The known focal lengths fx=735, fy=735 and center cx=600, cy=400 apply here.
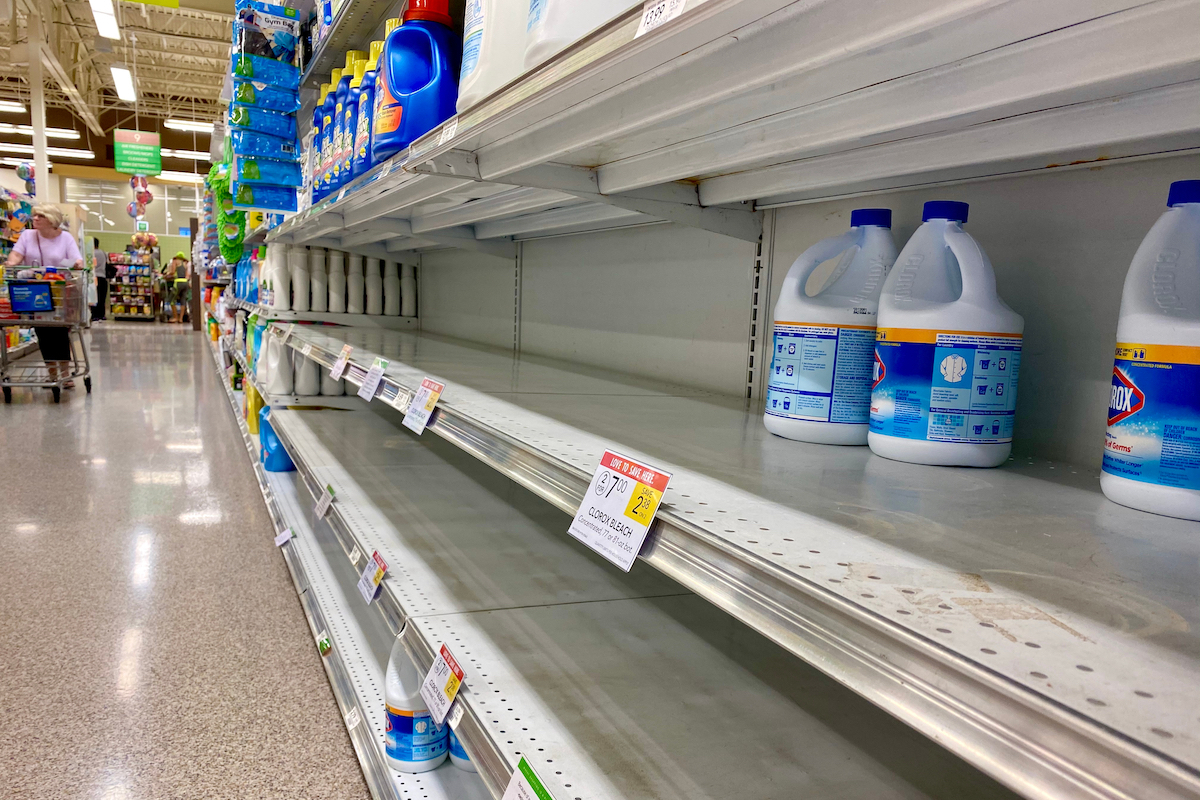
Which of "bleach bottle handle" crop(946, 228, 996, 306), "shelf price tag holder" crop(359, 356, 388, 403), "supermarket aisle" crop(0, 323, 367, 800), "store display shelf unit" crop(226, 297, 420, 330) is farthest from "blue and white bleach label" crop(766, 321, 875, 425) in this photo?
"store display shelf unit" crop(226, 297, 420, 330)

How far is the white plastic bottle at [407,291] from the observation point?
371 cm

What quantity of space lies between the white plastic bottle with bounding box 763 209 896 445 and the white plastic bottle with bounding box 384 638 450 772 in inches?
32.7

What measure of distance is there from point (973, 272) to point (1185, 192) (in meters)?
0.19

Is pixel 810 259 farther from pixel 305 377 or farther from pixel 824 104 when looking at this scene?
pixel 305 377

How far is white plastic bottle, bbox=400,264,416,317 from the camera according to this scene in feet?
12.2

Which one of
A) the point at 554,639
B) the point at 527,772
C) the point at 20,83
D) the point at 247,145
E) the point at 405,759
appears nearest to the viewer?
the point at 527,772

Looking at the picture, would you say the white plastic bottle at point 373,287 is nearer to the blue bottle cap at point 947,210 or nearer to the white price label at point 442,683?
the white price label at point 442,683

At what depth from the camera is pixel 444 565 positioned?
145 centimetres

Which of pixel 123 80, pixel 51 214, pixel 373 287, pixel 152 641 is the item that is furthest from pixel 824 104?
pixel 123 80

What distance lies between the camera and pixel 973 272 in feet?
2.54

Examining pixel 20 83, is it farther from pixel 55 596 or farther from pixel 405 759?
pixel 405 759

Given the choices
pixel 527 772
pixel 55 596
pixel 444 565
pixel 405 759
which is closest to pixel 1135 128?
pixel 527 772

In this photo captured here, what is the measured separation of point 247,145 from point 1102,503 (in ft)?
13.7

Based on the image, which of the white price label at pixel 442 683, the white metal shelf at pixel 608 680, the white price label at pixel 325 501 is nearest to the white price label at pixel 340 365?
the white price label at pixel 325 501
